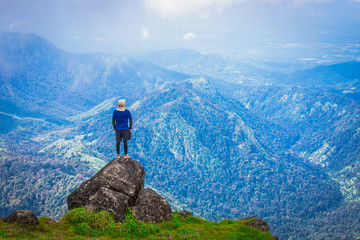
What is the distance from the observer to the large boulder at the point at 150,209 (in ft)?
91.2

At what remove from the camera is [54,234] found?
22672 millimetres

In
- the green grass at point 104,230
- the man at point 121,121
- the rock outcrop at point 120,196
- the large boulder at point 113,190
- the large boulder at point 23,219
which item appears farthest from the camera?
Result: the man at point 121,121

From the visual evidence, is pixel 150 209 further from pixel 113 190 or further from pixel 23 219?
pixel 23 219

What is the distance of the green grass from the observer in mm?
22234

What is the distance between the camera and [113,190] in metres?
29.3

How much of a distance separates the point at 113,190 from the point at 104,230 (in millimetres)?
6216

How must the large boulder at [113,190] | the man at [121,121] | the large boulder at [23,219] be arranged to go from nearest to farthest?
the large boulder at [23,219] → the large boulder at [113,190] → the man at [121,121]

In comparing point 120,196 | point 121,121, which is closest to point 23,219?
point 120,196

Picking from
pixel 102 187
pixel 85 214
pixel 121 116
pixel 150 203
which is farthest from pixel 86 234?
pixel 121 116

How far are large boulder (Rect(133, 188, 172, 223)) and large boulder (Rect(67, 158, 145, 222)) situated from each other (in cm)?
113

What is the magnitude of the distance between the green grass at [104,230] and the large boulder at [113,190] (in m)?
1.26

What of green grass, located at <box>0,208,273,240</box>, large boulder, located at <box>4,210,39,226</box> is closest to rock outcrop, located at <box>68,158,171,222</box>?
green grass, located at <box>0,208,273,240</box>

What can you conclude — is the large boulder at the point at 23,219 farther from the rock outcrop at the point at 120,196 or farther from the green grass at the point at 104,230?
the rock outcrop at the point at 120,196

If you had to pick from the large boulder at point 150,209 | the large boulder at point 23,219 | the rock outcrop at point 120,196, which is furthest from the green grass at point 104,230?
the rock outcrop at point 120,196
